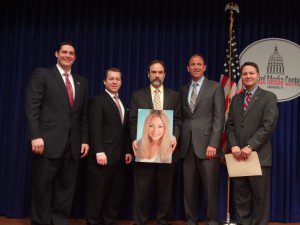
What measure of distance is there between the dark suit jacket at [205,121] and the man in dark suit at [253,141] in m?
0.18

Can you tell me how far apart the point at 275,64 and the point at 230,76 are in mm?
687

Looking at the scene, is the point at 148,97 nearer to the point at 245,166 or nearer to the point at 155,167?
the point at 155,167

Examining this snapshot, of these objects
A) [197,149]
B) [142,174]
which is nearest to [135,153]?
[142,174]

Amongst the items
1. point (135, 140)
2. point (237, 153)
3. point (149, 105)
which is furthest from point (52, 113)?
point (237, 153)

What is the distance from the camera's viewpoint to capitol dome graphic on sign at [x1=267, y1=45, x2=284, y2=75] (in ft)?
13.1

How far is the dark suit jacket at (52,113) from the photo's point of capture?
306 centimetres

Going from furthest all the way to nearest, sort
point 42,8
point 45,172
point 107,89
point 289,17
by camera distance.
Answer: point 42,8
point 289,17
point 107,89
point 45,172

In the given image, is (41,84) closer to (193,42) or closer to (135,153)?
(135,153)

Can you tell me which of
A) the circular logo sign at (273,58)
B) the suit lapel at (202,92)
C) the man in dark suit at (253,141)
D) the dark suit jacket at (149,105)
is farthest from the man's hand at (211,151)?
the circular logo sign at (273,58)

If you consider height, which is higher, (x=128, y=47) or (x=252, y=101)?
(x=128, y=47)

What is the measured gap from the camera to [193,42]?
13.5 ft

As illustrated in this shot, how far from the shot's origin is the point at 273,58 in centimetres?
401

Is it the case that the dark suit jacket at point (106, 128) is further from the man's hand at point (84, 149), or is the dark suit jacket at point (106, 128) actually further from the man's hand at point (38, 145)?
the man's hand at point (38, 145)

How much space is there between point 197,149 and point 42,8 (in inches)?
105
